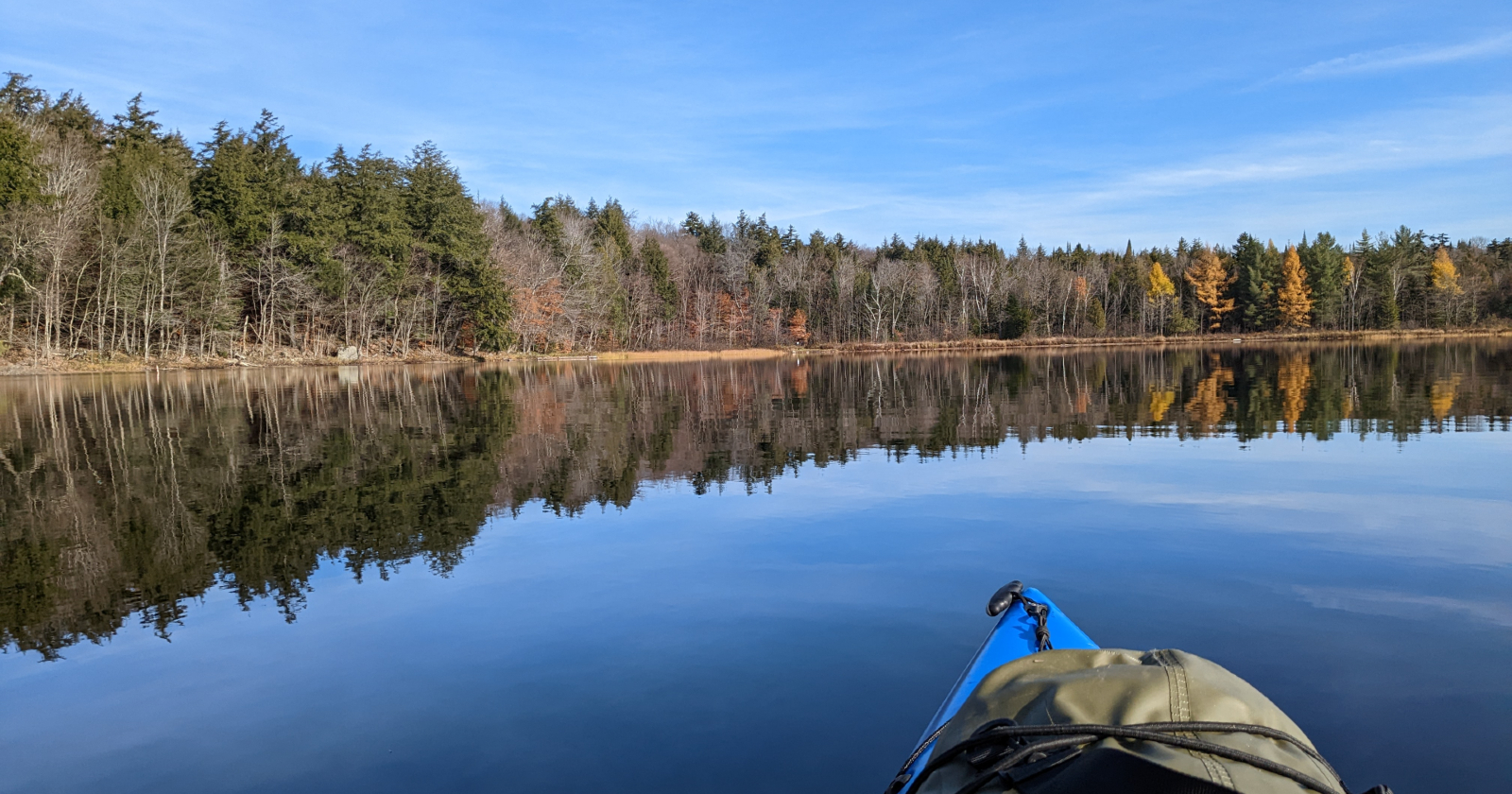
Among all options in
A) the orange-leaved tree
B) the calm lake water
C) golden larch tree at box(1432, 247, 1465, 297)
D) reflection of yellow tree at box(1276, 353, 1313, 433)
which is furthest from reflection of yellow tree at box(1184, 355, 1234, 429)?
golden larch tree at box(1432, 247, 1465, 297)

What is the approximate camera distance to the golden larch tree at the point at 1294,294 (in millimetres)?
76438

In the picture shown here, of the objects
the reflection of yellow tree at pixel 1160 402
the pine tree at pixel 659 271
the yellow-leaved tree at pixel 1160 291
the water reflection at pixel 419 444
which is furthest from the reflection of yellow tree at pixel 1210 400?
the yellow-leaved tree at pixel 1160 291

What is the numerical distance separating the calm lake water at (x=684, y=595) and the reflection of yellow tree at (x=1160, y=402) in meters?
3.05

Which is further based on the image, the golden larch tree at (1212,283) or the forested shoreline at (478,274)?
the golden larch tree at (1212,283)

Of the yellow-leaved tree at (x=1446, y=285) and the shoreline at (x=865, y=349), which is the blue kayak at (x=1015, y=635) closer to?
the shoreline at (x=865, y=349)

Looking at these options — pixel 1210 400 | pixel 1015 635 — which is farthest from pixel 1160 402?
pixel 1015 635

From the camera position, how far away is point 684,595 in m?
6.24

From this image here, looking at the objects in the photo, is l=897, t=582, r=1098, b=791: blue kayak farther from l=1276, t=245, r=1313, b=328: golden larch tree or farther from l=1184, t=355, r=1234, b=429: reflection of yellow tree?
l=1276, t=245, r=1313, b=328: golden larch tree

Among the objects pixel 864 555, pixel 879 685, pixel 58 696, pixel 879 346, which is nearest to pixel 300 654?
pixel 58 696

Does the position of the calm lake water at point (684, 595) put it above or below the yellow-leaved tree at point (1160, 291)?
below

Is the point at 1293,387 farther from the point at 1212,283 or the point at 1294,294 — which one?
the point at 1212,283

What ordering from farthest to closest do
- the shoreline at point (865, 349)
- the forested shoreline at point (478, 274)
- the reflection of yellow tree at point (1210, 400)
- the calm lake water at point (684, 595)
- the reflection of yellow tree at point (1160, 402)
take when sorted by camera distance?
the shoreline at point (865, 349)
the forested shoreline at point (478, 274)
the reflection of yellow tree at point (1160, 402)
the reflection of yellow tree at point (1210, 400)
the calm lake water at point (684, 595)

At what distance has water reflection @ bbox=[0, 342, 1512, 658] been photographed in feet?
23.8

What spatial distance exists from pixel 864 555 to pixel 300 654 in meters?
4.20
